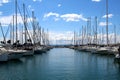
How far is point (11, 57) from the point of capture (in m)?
51.1

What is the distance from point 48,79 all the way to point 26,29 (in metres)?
46.1

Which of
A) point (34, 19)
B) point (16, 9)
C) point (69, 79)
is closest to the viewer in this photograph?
point (69, 79)

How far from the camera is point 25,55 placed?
6681 centimetres

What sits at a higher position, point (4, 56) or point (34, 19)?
point (34, 19)

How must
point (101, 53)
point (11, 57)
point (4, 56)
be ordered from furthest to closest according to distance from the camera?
1. point (101, 53)
2. point (11, 57)
3. point (4, 56)

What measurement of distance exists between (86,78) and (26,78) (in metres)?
6.98

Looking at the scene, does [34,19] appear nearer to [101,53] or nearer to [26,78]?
[101,53]

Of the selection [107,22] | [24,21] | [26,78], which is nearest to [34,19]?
[24,21]

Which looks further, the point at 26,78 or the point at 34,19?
the point at 34,19

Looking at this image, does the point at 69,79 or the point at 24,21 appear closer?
the point at 69,79

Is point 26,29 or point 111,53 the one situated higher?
point 26,29

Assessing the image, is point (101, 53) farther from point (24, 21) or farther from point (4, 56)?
point (4, 56)

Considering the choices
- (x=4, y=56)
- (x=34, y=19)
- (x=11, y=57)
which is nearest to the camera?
(x=4, y=56)

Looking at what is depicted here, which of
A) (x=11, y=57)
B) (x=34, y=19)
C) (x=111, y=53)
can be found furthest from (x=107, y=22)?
(x=34, y=19)
